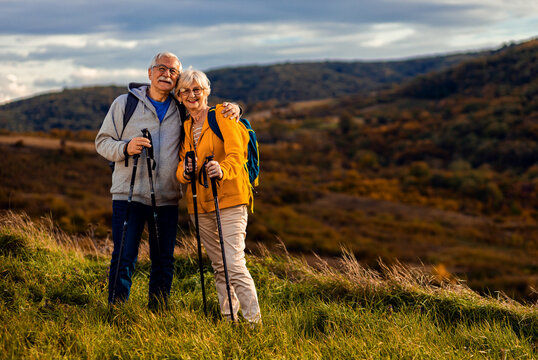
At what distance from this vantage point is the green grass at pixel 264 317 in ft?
10.3

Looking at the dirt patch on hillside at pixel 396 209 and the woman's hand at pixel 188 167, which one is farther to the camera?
the dirt patch on hillside at pixel 396 209

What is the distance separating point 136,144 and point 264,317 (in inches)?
66.8

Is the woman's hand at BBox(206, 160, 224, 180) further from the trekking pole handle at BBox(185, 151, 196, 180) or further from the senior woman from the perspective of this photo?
the trekking pole handle at BBox(185, 151, 196, 180)

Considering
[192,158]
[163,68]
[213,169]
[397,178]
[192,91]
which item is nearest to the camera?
[213,169]

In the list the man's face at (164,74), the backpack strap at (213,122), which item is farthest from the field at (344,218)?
the backpack strap at (213,122)

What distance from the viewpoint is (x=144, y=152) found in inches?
160

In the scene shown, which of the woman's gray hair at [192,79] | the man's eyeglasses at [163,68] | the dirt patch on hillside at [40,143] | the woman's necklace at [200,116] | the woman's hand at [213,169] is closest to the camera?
the woman's hand at [213,169]

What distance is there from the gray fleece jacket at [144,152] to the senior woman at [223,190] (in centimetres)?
24

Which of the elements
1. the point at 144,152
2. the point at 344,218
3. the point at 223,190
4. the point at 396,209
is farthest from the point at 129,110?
the point at 396,209

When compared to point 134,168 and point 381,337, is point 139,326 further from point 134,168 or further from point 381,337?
point 381,337

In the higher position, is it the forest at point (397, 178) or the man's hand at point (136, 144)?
the man's hand at point (136, 144)

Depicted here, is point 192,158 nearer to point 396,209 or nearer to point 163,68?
point 163,68

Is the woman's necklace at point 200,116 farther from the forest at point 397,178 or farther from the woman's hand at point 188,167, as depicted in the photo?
the forest at point 397,178

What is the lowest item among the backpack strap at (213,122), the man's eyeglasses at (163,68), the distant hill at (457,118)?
the distant hill at (457,118)
